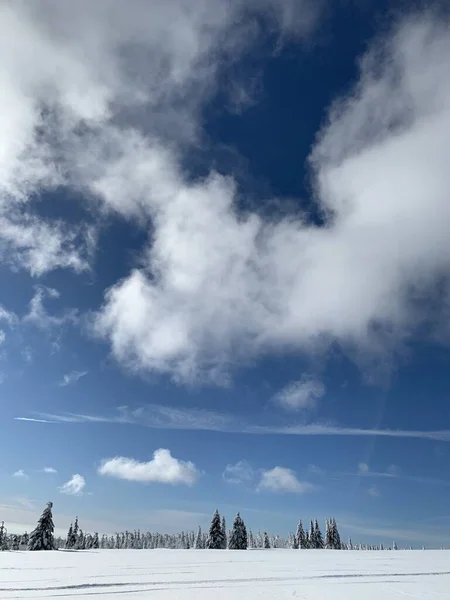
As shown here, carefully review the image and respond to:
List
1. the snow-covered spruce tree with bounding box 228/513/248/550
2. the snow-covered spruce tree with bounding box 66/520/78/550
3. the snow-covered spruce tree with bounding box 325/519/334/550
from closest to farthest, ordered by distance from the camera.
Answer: the snow-covered spruce tree with bounding box 228/513/248/550
the snow-covered spruce tree with bounding box 66/520/78/550
the snow-covered spruce tree with bounding box 325/519/334/550

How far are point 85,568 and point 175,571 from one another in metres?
3.94

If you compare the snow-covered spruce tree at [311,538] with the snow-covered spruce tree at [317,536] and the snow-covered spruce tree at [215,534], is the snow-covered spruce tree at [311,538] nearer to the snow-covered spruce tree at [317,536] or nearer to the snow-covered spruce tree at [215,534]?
the snow-covered spruce tree at [317,536]

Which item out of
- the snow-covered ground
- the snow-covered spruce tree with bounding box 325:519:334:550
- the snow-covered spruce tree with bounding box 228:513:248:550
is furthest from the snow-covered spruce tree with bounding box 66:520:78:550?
the snow-covered ground

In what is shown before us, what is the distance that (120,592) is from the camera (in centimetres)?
1149

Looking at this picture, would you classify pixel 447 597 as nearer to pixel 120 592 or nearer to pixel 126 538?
pixel 120 592

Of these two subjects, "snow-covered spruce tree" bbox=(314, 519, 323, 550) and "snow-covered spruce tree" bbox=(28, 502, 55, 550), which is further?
"snow-covered spruce tree" bbox=(314, 519, 323, 550)

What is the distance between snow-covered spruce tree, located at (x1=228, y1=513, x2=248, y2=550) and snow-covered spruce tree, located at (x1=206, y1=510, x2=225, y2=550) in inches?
89.2

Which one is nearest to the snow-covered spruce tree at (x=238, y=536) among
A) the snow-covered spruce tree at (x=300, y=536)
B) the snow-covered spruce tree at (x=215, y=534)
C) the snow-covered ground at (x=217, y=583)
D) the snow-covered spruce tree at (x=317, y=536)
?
the snow-covered spruce tree at (x=215, y=534)

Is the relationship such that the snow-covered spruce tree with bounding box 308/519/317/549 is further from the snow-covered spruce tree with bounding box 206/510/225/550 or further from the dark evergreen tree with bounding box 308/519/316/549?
the snow-covered spruce tree with bounding box 206/510/225/550

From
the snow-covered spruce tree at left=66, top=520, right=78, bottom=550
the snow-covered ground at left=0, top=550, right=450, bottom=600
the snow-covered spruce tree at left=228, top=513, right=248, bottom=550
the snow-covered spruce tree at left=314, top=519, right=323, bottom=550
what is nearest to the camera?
the snow-covered ground at left=0, top=550, right=450, bottom=600

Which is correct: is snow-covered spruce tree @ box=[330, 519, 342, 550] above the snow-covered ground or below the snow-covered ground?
below

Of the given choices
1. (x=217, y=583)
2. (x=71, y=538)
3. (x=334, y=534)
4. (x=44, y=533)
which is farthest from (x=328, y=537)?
(x=217, y=583)

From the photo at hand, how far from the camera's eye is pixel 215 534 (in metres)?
65.2

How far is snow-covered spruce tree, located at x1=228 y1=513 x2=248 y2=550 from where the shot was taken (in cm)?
6694
